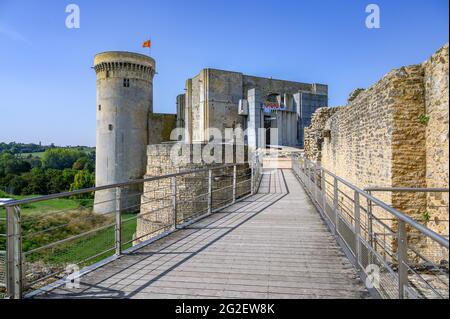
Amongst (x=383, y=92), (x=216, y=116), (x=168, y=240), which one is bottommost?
(x=168, y=240)

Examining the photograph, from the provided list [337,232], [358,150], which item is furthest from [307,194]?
[337,232]

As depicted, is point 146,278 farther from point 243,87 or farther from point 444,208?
point 243,87

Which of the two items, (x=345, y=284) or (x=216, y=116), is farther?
(x=216, y=116)

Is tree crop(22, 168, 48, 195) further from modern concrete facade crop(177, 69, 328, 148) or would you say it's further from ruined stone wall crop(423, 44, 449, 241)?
ruined stone wall crop(423, 44, 449, 241)

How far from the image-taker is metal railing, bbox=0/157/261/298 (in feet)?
9.89

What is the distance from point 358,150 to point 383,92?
248cm

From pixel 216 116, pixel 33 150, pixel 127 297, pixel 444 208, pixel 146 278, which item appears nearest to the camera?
pixel 127 297

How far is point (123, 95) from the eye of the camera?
27047mm

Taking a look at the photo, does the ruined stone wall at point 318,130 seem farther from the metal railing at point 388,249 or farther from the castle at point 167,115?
the castle at point 167,115

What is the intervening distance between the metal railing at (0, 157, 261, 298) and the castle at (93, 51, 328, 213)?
2851 millimetres

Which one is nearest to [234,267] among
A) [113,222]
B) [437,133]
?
[437,133]

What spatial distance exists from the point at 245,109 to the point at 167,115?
7205 mm

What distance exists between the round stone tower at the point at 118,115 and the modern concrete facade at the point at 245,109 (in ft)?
19.0

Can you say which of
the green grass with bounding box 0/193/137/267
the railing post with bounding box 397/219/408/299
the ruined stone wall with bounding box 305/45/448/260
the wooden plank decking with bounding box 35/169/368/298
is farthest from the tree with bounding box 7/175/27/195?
the railing post with bounding box 397/219/408/299
